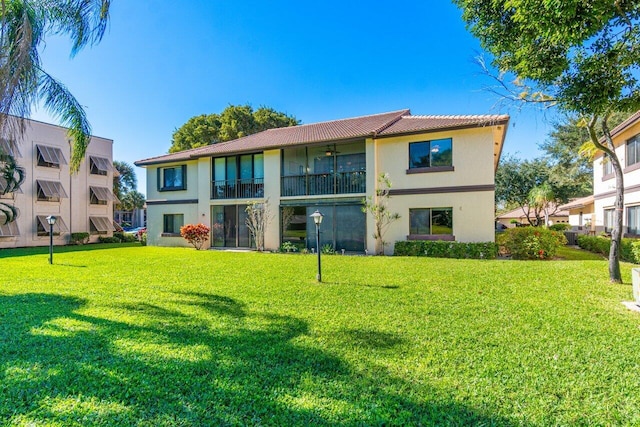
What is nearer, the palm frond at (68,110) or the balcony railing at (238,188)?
the palm frond at (68,110)

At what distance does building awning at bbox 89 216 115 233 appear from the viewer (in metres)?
27.1

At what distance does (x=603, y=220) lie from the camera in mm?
20969

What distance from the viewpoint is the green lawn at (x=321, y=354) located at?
3.23m

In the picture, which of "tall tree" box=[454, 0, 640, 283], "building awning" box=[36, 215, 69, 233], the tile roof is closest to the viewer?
"tall tree" box=[454, 0, 640, 283]

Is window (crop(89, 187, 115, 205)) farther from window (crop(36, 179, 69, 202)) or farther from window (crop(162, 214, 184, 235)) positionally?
window (crop(162, 214, 184, 235))

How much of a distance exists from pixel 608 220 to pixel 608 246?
705 cm

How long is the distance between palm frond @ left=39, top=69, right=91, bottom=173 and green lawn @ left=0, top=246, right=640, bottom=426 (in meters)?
4.43

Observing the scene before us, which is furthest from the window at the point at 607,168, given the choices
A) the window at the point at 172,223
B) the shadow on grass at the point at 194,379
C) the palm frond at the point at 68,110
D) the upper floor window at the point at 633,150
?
the window at the point at 172,223

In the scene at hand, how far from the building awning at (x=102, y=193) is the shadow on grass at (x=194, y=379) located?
25.3 meters

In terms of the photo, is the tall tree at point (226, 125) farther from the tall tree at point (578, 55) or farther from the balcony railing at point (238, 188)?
the tall tree at point (578, 55)

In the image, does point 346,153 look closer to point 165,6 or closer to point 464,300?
point 165,6

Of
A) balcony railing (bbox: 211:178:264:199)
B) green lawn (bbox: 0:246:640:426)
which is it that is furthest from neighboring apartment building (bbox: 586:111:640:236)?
balcony railing (bbox: 211:178:264:199)

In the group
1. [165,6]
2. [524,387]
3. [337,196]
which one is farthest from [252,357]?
[337,196]

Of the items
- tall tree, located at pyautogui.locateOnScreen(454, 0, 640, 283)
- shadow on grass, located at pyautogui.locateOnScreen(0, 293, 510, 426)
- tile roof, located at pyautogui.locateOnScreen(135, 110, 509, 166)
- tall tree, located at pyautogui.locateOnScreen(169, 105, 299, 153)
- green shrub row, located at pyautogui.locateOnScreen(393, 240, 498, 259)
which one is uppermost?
tall tree, located at pyautogui.locateOnScreen(169, 105, 299, 153)
